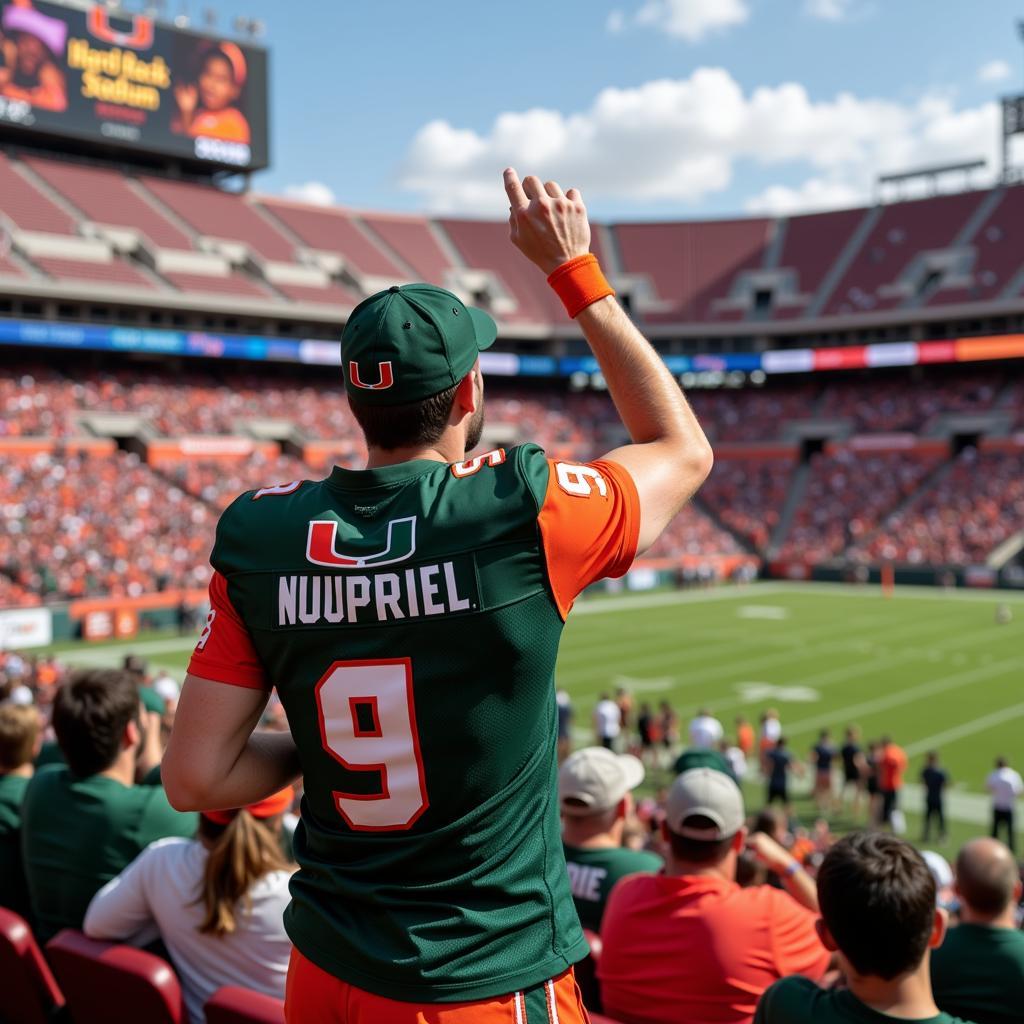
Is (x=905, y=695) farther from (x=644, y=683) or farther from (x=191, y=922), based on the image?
(x=191, y=922)

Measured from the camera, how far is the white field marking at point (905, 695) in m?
19.2

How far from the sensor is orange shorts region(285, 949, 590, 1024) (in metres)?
1.79

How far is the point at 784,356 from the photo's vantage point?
5259 centimetres

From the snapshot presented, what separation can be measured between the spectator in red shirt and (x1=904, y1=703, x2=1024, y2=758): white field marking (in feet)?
11.9

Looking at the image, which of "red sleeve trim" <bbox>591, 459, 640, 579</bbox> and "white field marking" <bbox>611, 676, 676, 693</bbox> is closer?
"red sleeve trim" <bbox>591, 459, 640, 579</bbox>

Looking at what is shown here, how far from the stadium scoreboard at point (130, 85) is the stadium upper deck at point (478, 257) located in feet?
5.73

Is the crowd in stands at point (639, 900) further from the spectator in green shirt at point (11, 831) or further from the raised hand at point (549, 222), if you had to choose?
the raised hand at point (549, 222)

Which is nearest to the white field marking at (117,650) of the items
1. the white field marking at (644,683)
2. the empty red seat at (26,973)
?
the white field marking at (644,683)

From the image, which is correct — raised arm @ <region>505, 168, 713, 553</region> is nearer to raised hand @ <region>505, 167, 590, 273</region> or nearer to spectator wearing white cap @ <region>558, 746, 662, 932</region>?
raised hand @ <region>505, 167, 590, 273</region>

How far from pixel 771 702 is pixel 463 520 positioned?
2010 centimetres

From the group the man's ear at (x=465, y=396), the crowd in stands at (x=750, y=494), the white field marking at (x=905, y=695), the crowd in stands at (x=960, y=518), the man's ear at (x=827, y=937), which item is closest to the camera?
the man's ear at (x=465, y=396)

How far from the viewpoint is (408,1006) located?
1.80 meters

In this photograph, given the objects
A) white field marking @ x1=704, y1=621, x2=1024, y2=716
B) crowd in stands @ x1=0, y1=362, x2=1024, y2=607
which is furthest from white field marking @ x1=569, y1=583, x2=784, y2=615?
white field marking @ x1=704, y1=621, x2=1024, y2=716

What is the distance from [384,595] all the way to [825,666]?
2377cm
